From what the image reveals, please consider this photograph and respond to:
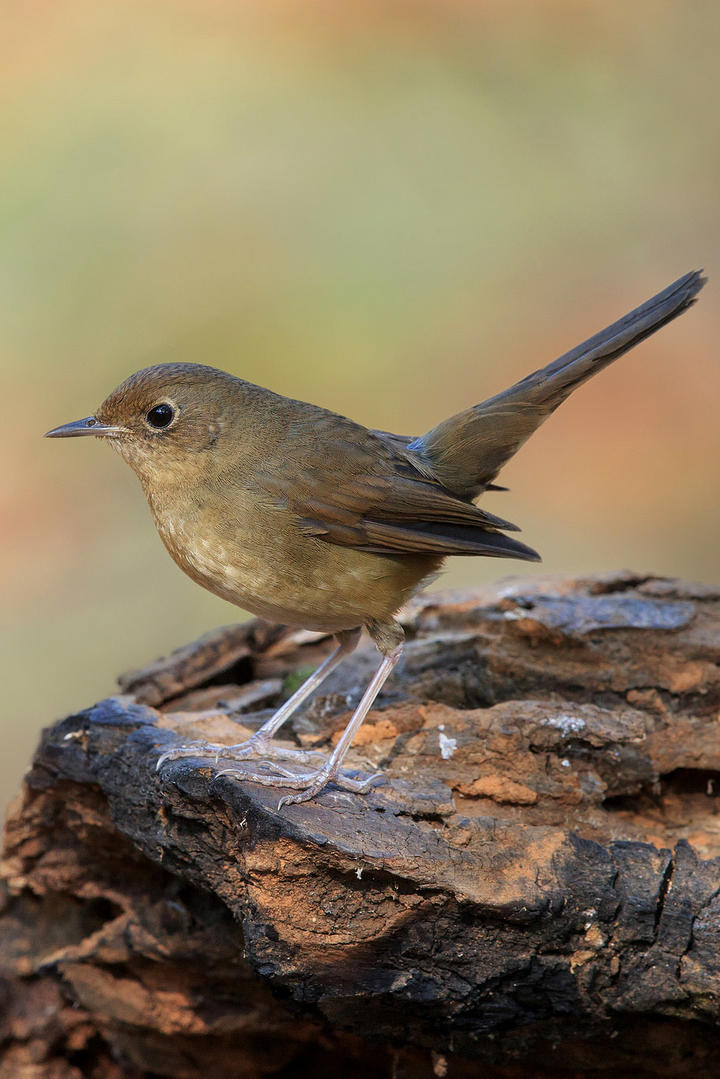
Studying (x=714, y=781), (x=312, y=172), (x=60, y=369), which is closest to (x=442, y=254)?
(x=312, y=172)

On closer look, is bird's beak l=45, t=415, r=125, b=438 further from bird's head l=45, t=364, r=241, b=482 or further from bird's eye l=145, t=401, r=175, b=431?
bird's eye l=145, t=401, r=175, b=431

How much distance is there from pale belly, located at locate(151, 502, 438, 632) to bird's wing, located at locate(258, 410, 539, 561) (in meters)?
0.07

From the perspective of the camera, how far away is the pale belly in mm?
4023

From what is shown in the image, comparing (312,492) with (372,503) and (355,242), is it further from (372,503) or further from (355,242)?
(355,242)

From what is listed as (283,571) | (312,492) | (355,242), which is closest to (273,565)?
(283,571)

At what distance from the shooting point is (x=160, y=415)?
14.2 ft

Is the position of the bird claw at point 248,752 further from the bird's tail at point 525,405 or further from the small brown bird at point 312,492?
the bird's tail at point 525,405

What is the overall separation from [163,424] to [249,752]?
1326 millimetres

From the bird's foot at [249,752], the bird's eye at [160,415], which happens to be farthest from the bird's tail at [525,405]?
the bird's foot at [249,752]

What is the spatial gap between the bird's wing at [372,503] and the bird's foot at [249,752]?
82 centimetres

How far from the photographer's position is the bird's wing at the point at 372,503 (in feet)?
13.8

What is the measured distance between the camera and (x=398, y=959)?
3430 millimetres

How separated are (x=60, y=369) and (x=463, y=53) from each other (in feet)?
16.4

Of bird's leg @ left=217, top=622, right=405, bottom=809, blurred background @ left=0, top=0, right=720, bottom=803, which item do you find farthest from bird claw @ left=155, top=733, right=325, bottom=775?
blurred background @ left=0, top=0, right=720, bottom=803
